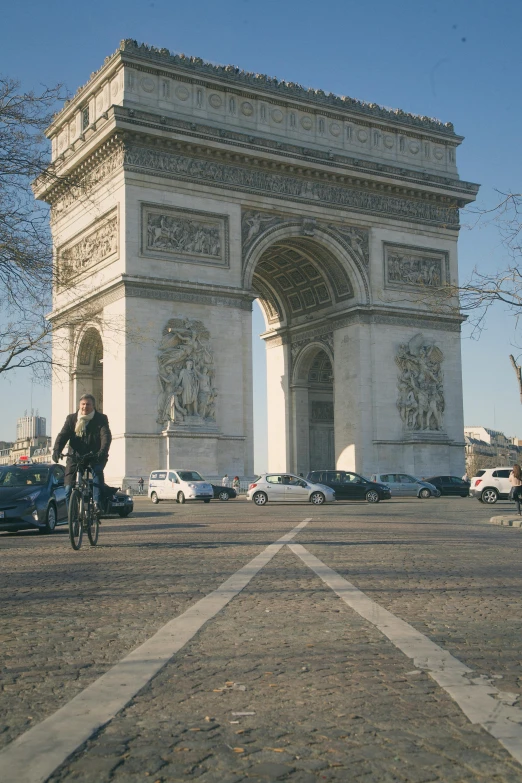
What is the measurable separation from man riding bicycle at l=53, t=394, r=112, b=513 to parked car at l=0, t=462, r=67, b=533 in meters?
4.35

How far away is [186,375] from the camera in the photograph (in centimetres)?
3897

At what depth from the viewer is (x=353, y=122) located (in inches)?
1775

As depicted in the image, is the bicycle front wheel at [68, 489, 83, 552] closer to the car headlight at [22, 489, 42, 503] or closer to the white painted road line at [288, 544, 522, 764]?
the car headlight at [22, 489, 42, 503]

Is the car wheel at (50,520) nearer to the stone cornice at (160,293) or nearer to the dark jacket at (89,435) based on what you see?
the dark jacket at (89,435)

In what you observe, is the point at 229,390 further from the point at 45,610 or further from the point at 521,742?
the point at 521,742

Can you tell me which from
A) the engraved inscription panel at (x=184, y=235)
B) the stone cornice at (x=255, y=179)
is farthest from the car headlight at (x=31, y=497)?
the engraved inscription panel at (x=184, y=235)

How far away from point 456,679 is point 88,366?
136 ft

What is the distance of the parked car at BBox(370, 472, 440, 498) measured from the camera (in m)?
41.3

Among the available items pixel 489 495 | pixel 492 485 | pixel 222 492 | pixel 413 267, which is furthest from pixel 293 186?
pixel 489 495

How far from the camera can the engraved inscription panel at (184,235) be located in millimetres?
39156

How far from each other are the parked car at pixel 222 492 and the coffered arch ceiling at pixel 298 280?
1215cm

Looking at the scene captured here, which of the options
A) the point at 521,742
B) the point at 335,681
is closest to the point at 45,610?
the point at 335,681

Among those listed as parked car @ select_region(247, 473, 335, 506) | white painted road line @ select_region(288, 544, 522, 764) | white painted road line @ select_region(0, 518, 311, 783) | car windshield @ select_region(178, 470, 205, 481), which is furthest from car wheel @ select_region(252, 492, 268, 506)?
white painted road line @ select_region(0, 518, 311, 783)

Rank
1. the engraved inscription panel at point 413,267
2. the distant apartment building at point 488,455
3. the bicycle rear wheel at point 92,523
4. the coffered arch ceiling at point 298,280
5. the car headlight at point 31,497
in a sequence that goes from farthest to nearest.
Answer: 1. the distant apartment building at point 488,455
2. the engraved inscription panel at point 413,267
3. the coffered arch ceiling at point 298,280
4. the car headlight at point 31,497
5. the bicycle rear wheel at point 92,523
